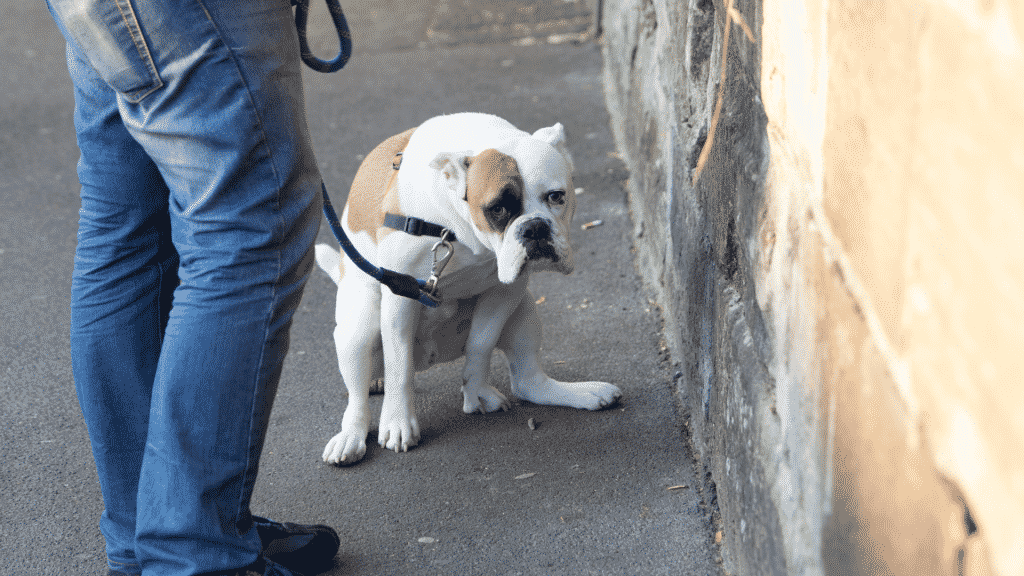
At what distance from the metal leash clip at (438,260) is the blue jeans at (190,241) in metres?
0.60

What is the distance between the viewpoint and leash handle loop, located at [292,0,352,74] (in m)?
1.74

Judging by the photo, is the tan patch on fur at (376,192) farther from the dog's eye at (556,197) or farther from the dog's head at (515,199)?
the dog's eye at (556,197)

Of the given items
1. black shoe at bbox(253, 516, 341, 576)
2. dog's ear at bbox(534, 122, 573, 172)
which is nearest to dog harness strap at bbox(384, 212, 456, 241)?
dog's ear at bbox(534, 122, 573, 172)

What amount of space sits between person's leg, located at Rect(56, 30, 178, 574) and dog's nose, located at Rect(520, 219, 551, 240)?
2.56ft

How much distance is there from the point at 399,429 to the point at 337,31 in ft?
3.53

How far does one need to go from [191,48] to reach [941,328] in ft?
3.84

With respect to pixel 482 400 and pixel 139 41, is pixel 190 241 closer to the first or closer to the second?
pixel 139 41

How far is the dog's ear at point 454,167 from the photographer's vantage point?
2.13 meters

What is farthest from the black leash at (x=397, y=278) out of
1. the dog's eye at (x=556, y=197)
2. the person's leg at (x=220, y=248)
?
the person's leg at (x=220, y=248)

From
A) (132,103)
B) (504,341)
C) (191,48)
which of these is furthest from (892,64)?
(504,341)

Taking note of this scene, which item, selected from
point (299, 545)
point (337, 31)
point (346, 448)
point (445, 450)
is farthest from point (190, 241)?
point (445, 450)

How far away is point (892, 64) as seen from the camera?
94 cm

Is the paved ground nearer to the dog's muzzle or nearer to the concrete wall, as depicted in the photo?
the concrete wall

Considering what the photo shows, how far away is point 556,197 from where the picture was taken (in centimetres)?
219
